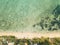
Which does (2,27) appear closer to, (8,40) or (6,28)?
(6,28)

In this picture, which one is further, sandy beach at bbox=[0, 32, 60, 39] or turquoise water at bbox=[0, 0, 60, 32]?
turquoise water at bbox=[0, 0, 60, 32]

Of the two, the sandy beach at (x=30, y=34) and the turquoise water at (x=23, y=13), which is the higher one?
the turquoise water at (x=23, y=13)

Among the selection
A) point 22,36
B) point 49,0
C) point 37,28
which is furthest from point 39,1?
point 22,36

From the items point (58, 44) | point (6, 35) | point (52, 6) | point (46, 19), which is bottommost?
point (58, 44)

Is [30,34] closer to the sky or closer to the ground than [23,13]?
closer to the ground

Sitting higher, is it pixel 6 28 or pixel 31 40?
pixel 6 28

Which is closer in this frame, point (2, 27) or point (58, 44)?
point (58, 44)

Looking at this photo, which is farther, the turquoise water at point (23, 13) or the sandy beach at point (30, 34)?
the turquoise water at point (23, 13)

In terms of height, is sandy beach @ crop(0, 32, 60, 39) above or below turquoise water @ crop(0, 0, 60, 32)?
below
